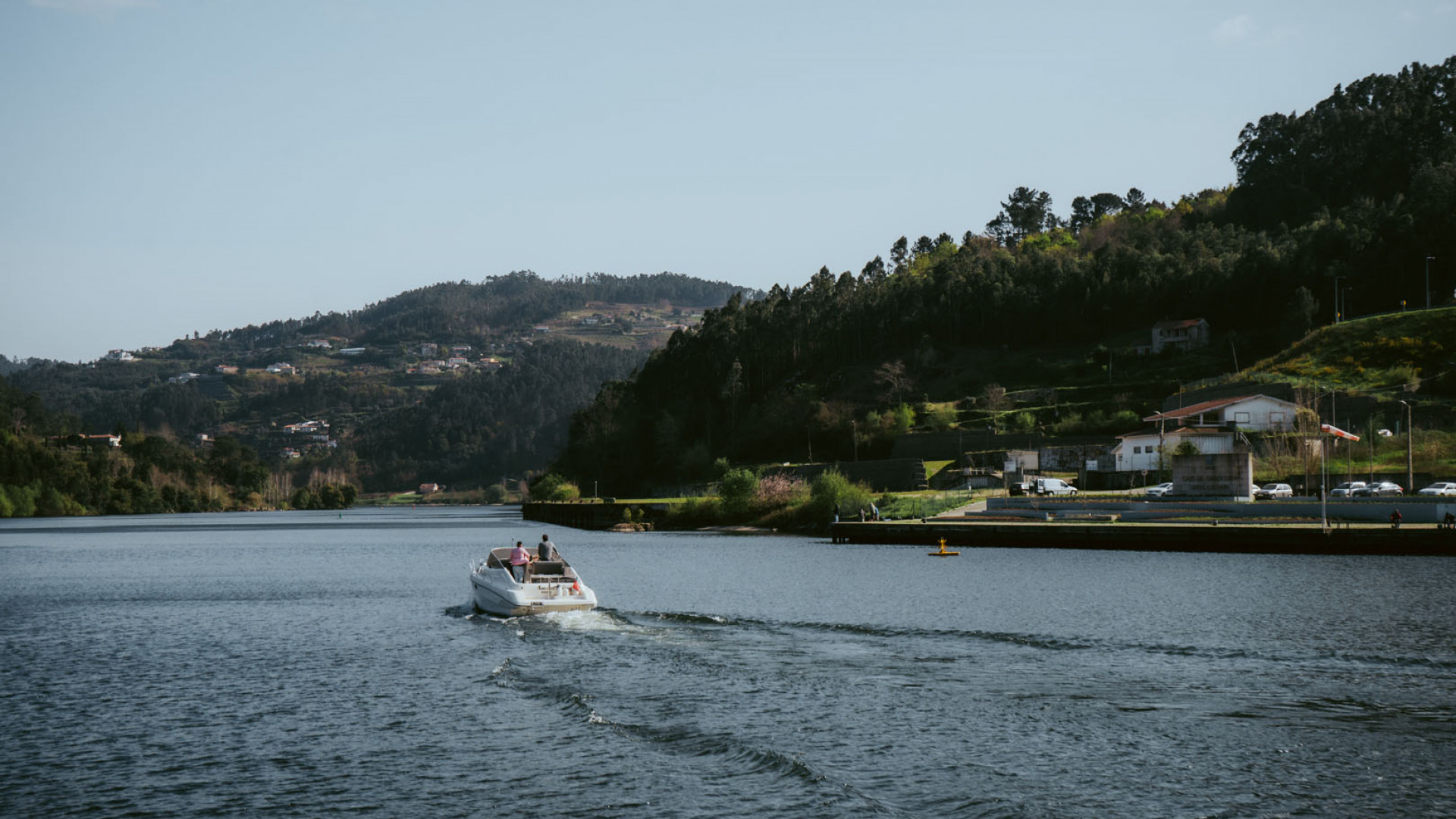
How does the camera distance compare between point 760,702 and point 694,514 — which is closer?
point 760,702

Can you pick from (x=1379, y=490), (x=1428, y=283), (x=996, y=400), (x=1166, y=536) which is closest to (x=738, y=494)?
(x=996, y=400)

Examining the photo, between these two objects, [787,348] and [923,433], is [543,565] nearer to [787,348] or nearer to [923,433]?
[923,433]

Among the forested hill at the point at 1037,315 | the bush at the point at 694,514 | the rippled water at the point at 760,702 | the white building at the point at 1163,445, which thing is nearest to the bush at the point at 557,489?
the forested hill at the point at 1037,315

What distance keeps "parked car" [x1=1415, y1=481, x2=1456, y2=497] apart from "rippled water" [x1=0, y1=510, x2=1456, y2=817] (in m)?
27.3

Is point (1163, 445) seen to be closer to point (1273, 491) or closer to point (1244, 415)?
point (1244, 415)

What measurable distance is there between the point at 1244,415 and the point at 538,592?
85883 mm

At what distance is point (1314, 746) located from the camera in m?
22.6

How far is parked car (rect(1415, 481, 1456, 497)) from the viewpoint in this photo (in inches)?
3037

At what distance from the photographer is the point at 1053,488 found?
104750 mm

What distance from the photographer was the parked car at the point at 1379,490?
8094 centimetres

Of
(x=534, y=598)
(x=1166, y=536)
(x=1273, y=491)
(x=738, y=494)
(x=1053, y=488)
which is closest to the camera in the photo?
(x=534, y=598)

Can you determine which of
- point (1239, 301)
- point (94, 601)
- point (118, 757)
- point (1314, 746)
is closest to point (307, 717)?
point (118, 757)

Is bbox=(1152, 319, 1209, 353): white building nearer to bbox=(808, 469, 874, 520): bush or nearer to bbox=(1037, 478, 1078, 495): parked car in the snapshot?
bbox=(1037, 478, 1078, 495): parked car

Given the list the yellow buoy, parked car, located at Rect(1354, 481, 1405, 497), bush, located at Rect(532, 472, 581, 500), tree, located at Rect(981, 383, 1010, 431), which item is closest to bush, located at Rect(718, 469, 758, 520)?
tree, located at Rect(981, 383, 1010, 431)
